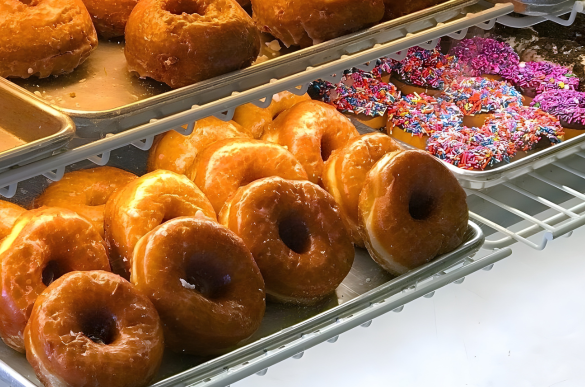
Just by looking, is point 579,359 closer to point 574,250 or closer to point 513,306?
point 513,306

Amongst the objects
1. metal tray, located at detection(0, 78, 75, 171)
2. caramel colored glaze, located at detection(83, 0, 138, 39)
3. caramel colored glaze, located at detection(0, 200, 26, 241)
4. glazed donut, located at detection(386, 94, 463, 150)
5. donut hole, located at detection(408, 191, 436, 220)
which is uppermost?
caramel colored glaze, located at detection(83, 0, 138, 39)

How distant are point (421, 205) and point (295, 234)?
0.33 metres

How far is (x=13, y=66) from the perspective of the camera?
1216mm

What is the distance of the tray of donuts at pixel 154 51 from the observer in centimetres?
121

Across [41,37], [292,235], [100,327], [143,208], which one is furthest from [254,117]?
[100,327]

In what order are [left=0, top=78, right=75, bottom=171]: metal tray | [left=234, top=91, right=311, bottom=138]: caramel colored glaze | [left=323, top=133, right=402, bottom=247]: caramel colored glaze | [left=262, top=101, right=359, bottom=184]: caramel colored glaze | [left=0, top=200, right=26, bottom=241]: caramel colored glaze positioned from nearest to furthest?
1. [left=0, top=78, right=75, bottom=171]: metal tray
2. [left=0, top=200, right=26, bottom=241]: caramel colored glaze
3. [left=323, top=133, right=402, bottom=247]: caramel colored glaze
4. [left=262, top=101, right=359, bottom=184]: caramel colored glaze
5. [left=234, top=91, right=311, bottom=138]: caramel colored glaze

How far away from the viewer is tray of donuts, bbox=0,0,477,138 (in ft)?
3.98

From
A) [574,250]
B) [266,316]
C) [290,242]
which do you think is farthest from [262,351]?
[574,250]

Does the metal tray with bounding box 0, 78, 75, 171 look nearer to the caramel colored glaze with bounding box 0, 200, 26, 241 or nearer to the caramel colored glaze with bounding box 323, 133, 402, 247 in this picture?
the caramel colored glaze with bounding box 0, 200, 26, 241

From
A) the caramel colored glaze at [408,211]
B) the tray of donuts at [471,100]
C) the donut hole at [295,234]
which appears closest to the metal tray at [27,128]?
the donut hole at [295,234]

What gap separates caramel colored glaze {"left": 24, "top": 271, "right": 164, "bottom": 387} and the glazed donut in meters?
1.38

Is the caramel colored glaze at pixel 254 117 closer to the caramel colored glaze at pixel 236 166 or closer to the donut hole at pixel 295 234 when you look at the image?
the caramel colored glaze at pixel 236 166

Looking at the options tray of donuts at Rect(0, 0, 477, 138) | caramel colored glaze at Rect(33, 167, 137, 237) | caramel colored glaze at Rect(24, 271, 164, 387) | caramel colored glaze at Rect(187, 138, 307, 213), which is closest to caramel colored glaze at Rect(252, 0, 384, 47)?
tray of donuts at Rect(0, 0, 477, 138)

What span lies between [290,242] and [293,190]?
123 mm
